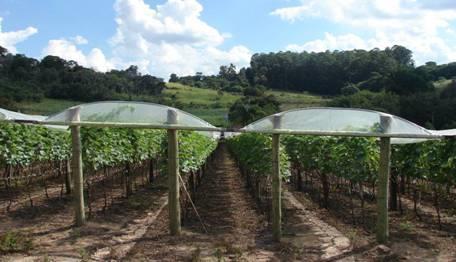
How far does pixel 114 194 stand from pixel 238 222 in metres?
5.53

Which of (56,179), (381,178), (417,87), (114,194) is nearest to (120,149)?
(114,194)

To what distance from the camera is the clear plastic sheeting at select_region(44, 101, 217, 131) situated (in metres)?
9.40

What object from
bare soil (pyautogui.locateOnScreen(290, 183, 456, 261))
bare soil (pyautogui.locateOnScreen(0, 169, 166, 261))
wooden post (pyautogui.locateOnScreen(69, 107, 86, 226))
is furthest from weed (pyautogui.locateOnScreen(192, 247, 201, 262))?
wooden post (pyautogui.locateOnScreen(69, 107, 86, 226))

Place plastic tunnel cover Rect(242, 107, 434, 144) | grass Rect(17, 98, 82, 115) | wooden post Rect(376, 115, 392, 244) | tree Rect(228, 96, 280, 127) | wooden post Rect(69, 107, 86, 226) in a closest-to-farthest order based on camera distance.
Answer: wooden post Rect(376, 115, 392, 244) < plastic tunnel cover Rect(242, 107, 434, 144) < wooden post Rect(69, 107, 86, 226) < grass Rect(17, 98, 82, 115) < tree Rect(228, 96, 280, 127)

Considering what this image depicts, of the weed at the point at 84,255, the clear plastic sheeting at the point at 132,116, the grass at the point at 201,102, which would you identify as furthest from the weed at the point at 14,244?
the grass at the point at 201,102

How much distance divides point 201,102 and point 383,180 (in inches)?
2754

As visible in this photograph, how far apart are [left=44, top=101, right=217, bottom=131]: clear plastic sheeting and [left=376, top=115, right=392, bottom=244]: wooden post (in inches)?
120

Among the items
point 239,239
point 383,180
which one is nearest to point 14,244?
point 239,239

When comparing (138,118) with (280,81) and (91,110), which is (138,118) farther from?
(280,81)

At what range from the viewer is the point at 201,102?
78312 mm

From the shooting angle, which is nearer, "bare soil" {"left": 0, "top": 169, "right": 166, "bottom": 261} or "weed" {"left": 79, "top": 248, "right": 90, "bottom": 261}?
"weed" {"left": 79, "top": 248, "right": 90, "bottom": 261}

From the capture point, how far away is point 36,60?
221ft

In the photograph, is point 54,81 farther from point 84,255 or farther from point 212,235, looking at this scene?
point 84,255

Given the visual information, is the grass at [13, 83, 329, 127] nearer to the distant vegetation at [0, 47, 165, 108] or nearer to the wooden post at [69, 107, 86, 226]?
the distant vegetation at [0, 47, 165, 108]
